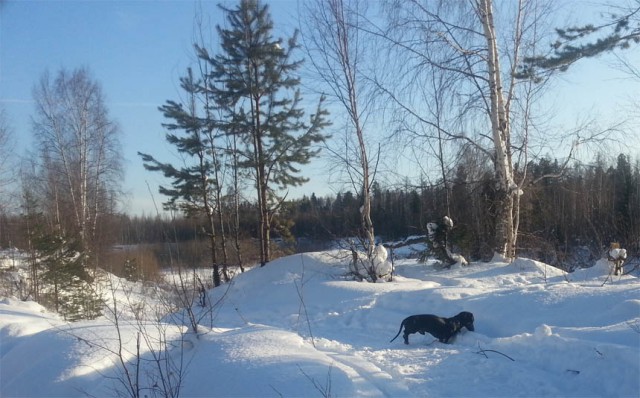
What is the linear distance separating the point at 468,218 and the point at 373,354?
37.4 feet

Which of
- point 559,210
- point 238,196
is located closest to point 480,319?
point 238,196

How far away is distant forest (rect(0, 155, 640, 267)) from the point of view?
1385cm

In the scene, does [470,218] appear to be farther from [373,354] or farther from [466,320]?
[373,354]

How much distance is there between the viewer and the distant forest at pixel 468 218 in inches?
545

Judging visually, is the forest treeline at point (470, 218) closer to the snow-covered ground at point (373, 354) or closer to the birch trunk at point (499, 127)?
the birch trunk at point (499, 127)

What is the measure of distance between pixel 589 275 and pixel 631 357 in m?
6.14

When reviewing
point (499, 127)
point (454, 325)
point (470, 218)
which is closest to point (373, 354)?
point (454, 325)

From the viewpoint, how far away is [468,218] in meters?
17.0

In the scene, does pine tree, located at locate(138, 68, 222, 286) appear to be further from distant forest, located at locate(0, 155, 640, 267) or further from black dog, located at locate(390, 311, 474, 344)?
black dog, located at locate(390, 311, 474, 344)

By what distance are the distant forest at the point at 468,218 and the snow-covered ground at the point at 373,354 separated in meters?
1.26

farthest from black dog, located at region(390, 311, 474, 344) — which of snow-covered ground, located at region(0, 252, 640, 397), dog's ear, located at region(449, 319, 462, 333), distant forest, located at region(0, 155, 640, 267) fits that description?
distant forest, located at region(0, 155, 640, 267)

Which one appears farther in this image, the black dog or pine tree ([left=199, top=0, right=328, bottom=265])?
pine tree ([left=199, top=0, right=328, bottom=265])

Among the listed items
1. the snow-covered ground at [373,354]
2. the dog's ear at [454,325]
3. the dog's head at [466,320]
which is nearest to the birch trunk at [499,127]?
the snow-covered ground at [373,354]

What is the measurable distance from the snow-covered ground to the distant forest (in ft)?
4.13
